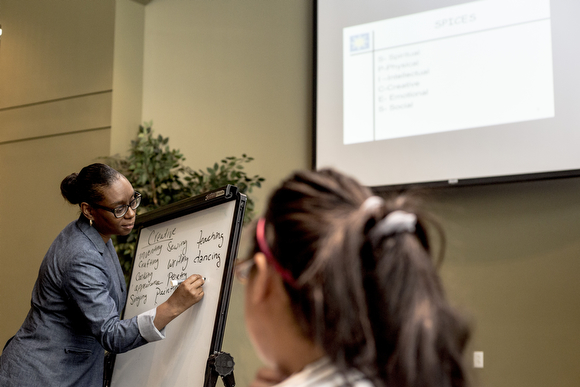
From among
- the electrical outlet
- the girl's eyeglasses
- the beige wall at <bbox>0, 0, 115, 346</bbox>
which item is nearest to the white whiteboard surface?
the girl's eyeglasses

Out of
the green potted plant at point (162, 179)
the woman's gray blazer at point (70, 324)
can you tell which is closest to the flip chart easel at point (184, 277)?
the woman's gray blazer at point (70, 324)

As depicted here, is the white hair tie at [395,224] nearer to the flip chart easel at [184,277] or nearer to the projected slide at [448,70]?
the flip chart easel at [184,277]

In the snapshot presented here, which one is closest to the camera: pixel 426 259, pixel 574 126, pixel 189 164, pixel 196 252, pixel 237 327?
pixel 426 259

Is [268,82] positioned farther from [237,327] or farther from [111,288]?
[111,288]

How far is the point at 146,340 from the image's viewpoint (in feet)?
5.85

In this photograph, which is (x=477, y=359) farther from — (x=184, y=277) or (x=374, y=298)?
(x=374, y=298)

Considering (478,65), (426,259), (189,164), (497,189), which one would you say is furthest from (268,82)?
(426,259)

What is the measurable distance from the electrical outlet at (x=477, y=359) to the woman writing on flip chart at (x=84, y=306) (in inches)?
56.0

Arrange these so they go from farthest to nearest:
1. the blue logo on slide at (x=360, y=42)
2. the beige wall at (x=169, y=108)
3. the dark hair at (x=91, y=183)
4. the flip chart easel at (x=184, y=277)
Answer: the blue logo on slide at (x=360, y=42) → the beige wall at (x=169, y=108) → the dark hair at (x=91, y=183) → the flip chart easel at (x=184, y=277)

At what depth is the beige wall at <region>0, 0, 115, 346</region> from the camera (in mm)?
3551

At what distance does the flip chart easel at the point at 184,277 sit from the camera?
1733 millimetres

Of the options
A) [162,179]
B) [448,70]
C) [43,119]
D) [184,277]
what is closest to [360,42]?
[448,70]

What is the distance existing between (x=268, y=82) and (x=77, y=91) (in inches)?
54.2

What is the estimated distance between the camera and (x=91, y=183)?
190 centimetres
